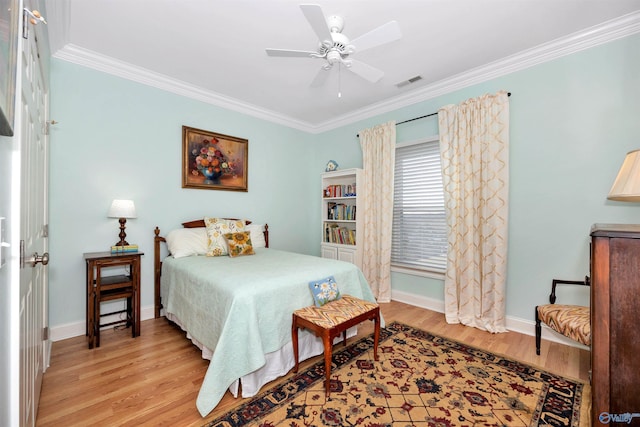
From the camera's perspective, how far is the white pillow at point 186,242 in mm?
2947

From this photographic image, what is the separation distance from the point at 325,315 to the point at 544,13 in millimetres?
2837

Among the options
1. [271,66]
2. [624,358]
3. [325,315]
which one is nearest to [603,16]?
[624,358]

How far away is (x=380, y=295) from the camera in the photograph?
3.70m

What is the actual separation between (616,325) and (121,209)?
3.43m

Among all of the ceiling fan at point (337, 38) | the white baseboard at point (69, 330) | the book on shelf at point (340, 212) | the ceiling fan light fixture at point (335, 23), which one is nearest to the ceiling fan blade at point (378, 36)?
the ceiling fan at point (337, 38)

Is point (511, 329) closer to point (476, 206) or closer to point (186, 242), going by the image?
point (476, 206)

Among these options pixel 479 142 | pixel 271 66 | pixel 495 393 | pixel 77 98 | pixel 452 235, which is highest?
pixel 271 66

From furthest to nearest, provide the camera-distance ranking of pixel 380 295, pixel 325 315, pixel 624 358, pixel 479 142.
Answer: pixel 380 295 → pixel 479 142 → pixel 325 315 → pixel 624 358

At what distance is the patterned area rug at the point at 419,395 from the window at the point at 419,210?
1285mm

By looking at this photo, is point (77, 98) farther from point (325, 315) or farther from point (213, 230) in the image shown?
point (325, 315)

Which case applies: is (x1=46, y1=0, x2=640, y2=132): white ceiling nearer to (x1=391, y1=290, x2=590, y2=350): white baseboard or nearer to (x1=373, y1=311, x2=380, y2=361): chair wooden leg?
(x1=373, y1=311, x2=380, y2=361): chair wooden leg

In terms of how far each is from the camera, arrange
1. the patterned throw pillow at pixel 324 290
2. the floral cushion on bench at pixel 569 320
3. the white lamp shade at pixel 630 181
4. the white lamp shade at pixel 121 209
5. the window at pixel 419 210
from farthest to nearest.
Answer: the window at pixel 419 210 → the white lamp shade at pixel 121 209 → the patterned throw pillow at pixel 324 290 → the floral cushion on bench at pixel 569 320 → the white lamp shade at pixel 630 181

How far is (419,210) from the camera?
11.5 feet

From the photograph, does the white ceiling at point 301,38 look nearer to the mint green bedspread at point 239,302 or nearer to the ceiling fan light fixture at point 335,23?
the ceiling fan light fixture at point 335,23
